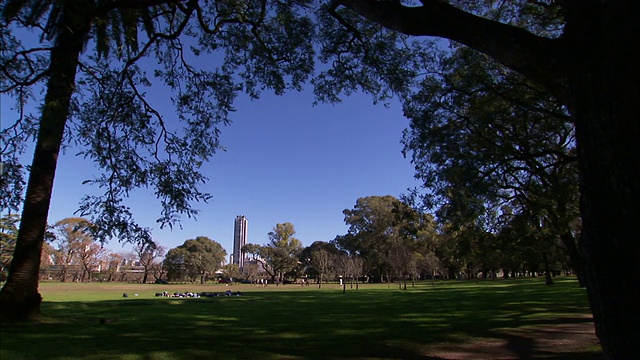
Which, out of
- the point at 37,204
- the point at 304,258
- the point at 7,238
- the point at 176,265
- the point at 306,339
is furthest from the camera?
the point at 304,258

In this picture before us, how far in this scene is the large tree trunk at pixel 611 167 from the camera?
3346 mm

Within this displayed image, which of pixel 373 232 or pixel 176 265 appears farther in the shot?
pixel 176 265

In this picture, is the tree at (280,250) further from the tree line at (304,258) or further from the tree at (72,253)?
the tree at (72,253)

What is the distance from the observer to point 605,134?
3.62 m

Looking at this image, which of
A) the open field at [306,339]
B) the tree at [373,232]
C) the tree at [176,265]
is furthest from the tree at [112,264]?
the open field at [306,339]

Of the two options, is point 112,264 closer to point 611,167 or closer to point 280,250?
point 280,250

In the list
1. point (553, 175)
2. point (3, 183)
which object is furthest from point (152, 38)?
point (553, 175)

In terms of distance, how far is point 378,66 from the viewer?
10.9 meters

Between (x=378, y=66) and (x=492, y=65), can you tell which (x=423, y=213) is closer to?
(x=492, y=65)

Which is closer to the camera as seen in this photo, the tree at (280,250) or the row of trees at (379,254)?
the row of trees at (379,254)

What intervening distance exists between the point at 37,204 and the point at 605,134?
13299 mm

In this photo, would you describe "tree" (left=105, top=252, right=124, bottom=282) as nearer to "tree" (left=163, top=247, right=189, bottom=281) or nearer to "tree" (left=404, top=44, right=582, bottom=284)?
"tree" (left=163, top=247, right=189, bottom=281)

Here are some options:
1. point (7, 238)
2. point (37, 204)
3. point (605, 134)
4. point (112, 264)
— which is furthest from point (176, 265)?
point (605, 134)

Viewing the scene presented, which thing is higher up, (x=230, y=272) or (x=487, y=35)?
(x=487, y=35)
